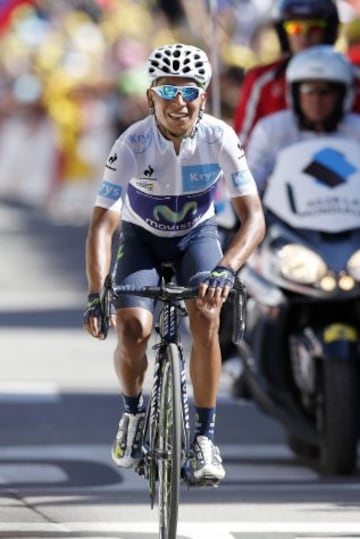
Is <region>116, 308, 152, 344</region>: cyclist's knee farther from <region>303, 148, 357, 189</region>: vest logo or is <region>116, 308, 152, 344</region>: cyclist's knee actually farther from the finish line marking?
<region>303, 148, 357, 189</region>: vest logo

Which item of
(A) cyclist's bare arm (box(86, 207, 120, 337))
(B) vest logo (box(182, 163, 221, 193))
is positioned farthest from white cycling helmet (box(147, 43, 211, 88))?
(A) cyclist's bare arm (box(86, 207, 120, 337))

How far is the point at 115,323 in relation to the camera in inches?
359

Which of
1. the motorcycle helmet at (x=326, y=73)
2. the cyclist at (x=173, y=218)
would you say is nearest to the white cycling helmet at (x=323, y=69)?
the motorcycle helmet at (x=326, y=73)

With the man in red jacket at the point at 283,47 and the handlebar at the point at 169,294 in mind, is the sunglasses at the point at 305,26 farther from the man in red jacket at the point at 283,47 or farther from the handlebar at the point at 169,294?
the handlebar at the point at 169,294

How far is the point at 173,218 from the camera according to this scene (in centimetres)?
930

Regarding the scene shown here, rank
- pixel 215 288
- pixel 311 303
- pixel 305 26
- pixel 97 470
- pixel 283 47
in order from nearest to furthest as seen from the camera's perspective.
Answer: pixel 215 288 → pixel 311 303 → pixel 97 470 → pixel 305 26 → pixel 283 47

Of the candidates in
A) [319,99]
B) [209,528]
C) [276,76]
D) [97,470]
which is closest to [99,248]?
[209,528]

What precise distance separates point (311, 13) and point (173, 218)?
4.04 metres

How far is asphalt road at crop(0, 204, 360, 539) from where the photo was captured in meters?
9.77

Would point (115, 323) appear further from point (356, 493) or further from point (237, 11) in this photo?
point (237, 11)

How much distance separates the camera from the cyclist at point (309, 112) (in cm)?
1181

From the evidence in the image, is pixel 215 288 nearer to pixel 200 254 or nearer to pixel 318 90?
pixel 200 254

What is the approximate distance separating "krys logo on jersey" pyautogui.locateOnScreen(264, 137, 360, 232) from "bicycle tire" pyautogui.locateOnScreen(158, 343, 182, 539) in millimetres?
2487

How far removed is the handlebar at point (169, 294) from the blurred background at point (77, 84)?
14123 millimetres
